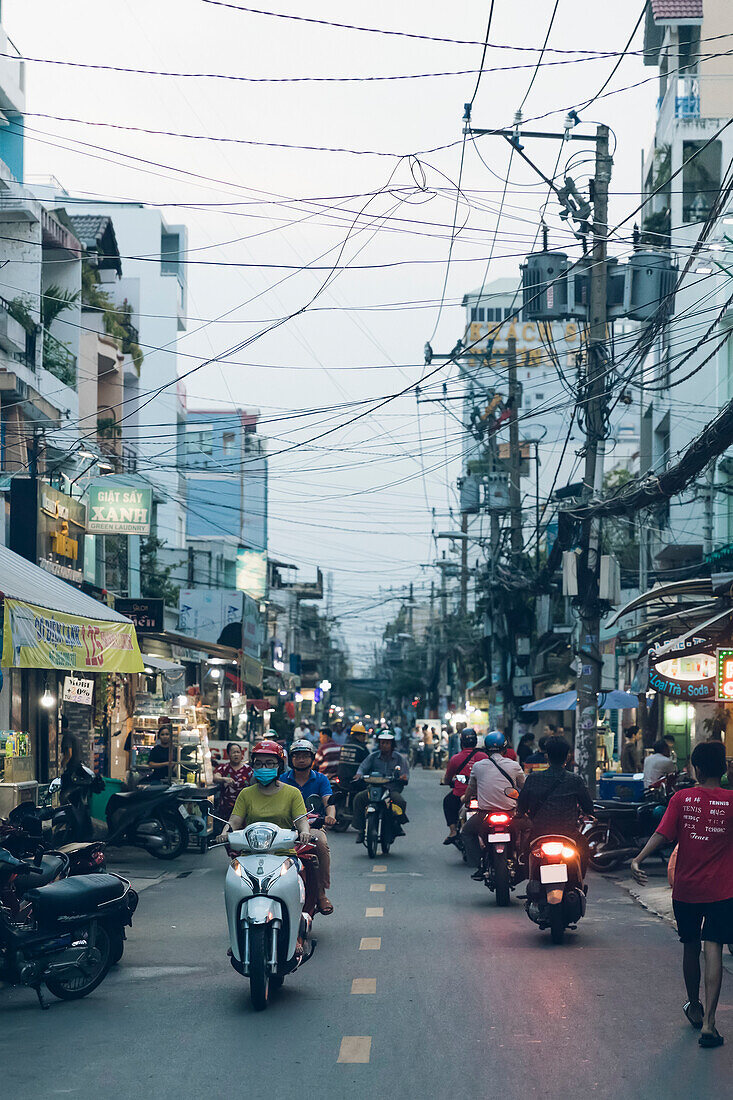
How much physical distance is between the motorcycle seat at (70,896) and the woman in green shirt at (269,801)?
106 centimetres

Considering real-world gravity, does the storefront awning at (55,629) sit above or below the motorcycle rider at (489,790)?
above

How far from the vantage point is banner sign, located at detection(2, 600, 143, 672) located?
38.9 ft

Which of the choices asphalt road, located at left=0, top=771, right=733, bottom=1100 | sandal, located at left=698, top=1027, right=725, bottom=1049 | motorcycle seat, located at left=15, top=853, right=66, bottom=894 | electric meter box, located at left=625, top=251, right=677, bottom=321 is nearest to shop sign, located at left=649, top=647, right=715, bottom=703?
asphalt road, located at left=0, top=771, right=733, bottom=1100

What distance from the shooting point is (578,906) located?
10773 mm

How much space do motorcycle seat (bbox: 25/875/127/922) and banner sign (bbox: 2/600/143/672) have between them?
335cm

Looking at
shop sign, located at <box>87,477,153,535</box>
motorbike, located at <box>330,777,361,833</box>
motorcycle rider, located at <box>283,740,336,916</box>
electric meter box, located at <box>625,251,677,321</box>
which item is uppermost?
electric meter box, located at <box>625,251,677,321</box>

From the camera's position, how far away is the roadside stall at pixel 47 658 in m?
12.4

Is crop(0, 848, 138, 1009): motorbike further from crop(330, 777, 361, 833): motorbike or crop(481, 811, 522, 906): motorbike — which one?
crop(330, 777, 361, 833): motorbike

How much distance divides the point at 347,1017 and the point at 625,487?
13.1m

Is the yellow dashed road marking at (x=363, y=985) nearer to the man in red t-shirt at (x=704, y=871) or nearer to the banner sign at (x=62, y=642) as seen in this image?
the man in red t-shirt at (x=704, y=871)

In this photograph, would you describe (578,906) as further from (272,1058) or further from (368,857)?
(368,857)

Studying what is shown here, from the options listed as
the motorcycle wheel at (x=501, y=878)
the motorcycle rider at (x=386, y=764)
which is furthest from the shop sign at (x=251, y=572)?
the motorcycle wheel at (x=501, y=878)

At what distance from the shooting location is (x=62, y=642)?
44.7 ft

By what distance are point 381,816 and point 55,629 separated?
21.0 ft
